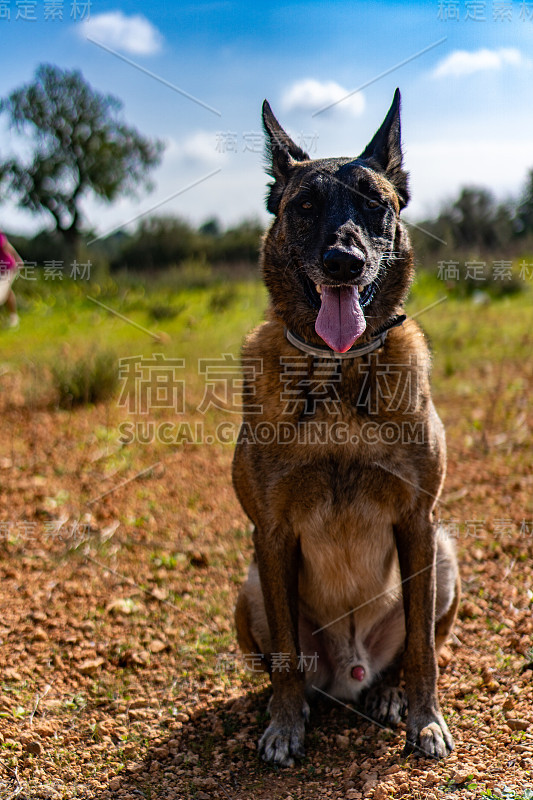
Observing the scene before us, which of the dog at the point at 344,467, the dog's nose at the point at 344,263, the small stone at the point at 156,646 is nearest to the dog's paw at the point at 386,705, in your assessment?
the dog at the point at 344,467

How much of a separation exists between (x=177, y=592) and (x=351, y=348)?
1.99 metres

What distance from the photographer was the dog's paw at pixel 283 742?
2.63 m

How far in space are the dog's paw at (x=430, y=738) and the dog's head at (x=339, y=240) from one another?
1.44 m

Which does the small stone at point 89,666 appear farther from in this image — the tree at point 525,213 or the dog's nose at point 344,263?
the tree at point 525,213

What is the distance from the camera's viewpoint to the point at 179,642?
11.6 ft

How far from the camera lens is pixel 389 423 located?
2.62 meters

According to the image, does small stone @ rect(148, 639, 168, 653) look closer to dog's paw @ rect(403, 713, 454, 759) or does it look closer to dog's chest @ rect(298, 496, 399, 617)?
dog's chest @ rect(298, 496, 399, 617)

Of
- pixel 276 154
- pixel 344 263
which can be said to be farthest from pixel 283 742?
pixel 276 154

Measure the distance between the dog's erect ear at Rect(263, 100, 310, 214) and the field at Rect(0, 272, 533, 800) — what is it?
2.18 m

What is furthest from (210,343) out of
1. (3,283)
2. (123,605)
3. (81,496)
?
(123,605)

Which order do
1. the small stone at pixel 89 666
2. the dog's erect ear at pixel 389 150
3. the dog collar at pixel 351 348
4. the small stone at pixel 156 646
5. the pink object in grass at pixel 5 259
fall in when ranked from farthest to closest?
1. the pink object in grass at pixel 5 259
2. the small stone at pixel 156 646
3. the small stone at pixel 89 666
4. the dog's erect ear at pixel 389 150
5. the dog collar at pixel 351 348

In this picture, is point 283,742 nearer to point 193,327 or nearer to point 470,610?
point 470,610

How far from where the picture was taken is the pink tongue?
2.59 m

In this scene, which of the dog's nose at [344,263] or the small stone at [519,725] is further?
the small stone at [519,725]
